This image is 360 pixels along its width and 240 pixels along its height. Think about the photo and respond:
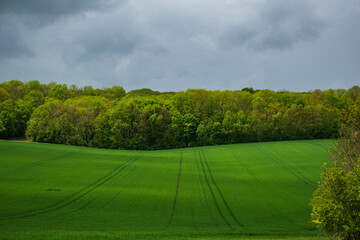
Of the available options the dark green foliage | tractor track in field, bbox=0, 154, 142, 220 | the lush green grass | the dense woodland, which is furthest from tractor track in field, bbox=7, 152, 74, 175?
the dark green foliage

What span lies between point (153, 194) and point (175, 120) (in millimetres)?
50502

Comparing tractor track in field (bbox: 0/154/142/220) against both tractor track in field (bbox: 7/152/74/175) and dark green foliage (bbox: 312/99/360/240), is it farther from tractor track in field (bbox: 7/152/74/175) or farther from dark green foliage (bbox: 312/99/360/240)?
dark green foliage (bbox: 312/99/360/240)

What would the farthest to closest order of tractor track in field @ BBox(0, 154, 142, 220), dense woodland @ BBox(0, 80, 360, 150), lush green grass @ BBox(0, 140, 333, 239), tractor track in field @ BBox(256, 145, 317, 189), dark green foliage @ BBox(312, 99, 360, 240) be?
dense woodland @ BBox(0, 80, 360, 150), tractor track in field @ BBox(256, 145, 317, 189), tractor track in field @ BBox(0, 154, 142, 220), lush green grass @ BBox(0, 140, 333, 239), dark green foliage @ BBox(312, 99, 360, 240)

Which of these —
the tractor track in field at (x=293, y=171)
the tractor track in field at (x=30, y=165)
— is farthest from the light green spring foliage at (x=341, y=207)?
the tractor track in field at (x=30, y=165)

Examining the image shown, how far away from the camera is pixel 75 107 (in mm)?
82938

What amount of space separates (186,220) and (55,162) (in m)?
32.7

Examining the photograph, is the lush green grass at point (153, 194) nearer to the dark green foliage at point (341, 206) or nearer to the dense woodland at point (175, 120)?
the dark green foliage at point (341, 206)

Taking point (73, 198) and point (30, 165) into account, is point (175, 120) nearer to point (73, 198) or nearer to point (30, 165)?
point (30, 165)

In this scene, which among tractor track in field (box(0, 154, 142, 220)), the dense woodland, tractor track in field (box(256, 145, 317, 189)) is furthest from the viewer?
the dense woodland

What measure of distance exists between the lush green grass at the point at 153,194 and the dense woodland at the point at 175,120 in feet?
59.3

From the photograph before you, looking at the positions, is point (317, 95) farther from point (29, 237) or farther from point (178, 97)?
point (29, 237)

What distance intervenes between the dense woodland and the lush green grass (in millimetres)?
18061

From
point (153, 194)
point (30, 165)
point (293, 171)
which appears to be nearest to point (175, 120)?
point (293, 171)

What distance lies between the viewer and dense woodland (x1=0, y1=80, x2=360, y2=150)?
77750 mm
